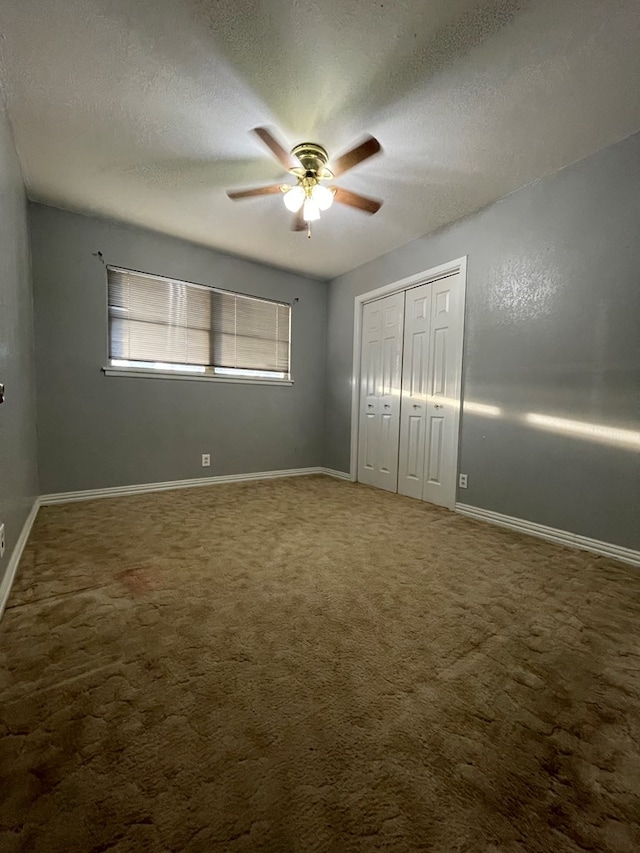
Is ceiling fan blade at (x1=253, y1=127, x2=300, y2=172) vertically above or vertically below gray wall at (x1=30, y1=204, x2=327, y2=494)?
above

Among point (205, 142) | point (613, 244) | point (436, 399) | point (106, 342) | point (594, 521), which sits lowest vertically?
point (594, 521)

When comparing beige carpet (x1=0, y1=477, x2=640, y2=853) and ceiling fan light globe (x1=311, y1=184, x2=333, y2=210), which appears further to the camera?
ceiling fan light globe (x1=311, y1=184, x2=333, y2=210)

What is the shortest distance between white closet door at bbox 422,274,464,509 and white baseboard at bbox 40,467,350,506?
1302 millimetres

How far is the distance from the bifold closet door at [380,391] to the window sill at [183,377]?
1017mm

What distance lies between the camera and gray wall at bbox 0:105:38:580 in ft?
5.36

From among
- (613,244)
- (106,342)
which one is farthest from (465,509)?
Answer: (106,342)

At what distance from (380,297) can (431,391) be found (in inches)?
51.0

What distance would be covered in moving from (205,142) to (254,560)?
2.52 metres

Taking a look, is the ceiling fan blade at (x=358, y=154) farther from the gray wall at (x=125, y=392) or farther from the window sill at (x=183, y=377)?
the window sill at (x=183, y=377)

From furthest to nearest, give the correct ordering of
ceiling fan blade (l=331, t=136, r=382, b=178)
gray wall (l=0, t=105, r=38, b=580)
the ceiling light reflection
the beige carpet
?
the ceiling light reflection < ceiling fan blade (l=331, t=136, r=382, b=178) < gray wall (l=0, t=105, r=38, b=580) < the beige carpet

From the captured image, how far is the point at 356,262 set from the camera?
396 centimetres

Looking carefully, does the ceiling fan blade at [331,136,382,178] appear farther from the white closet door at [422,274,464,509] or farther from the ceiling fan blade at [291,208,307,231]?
the white closet door at [422,274,464,509]

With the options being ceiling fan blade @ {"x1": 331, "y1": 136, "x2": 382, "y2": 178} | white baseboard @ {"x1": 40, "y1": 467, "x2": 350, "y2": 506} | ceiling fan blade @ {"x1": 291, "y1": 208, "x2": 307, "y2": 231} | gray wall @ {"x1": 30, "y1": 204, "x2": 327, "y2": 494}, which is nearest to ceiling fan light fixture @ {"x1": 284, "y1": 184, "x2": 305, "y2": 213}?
ceiling fan blade @ {"x1": 331, "y1": 136, "x2": 382, "y2": 178}

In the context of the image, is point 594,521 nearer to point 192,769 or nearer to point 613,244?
point 613,244
